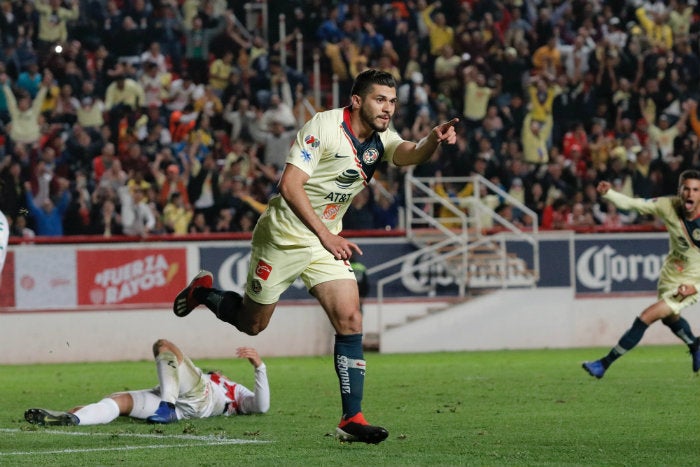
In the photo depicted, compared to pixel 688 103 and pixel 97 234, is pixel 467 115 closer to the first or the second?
pixel 688 103

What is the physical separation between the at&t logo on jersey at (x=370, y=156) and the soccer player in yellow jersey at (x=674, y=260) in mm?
5709

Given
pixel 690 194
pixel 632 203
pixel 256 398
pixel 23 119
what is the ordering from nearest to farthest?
pixel 256 398 < pixel 690 194 < pixel 632 203 < pixel 23 119

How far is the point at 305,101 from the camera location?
25.0 metres

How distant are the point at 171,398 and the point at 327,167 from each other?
274 cm

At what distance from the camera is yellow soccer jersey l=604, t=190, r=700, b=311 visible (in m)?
15.1

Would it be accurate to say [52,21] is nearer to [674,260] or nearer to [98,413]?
[674,260]

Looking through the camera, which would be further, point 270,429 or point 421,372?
point 421,372

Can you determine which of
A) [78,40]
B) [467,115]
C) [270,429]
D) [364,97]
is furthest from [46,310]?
[364,97]

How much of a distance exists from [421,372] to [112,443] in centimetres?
842

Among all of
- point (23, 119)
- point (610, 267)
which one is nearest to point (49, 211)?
point (23, 119)

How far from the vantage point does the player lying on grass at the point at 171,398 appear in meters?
10.9

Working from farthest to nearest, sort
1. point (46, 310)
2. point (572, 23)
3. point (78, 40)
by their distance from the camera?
point (572, 23), point (78, 40), point (46, 310)

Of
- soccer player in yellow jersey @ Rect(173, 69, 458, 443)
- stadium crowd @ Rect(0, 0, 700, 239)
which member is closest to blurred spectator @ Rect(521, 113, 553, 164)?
stadium crowd @ Rect(0, 0, 700, 239)

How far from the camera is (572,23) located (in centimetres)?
2825
